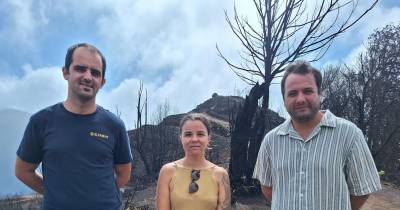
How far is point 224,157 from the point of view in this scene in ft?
53.8

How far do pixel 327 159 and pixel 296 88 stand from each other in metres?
0.49

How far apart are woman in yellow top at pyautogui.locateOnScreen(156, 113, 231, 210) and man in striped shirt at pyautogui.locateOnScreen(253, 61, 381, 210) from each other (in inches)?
19.7

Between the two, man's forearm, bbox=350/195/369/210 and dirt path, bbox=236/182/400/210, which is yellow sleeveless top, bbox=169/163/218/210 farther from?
dirt path, bbox=236/182/400/210

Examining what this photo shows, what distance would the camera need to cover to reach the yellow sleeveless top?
3111mm

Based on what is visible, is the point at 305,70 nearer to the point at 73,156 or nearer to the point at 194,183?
the point at 194,183

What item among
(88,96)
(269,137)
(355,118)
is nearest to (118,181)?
(88,96)

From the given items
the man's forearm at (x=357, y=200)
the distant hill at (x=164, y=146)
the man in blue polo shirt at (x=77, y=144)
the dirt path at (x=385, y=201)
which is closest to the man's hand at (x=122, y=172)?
the man in blue polo shirt at (x=77, y=144)

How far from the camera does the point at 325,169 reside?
264cm

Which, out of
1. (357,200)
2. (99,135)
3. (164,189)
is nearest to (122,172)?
(164,189)

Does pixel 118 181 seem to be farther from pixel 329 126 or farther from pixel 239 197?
pixel 239 197

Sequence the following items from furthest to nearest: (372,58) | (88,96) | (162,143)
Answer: (372,58) < (162,143) < (88,96)

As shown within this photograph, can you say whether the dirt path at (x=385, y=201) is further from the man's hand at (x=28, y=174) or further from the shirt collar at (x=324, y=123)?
the man's hand at (x=28, y=174)

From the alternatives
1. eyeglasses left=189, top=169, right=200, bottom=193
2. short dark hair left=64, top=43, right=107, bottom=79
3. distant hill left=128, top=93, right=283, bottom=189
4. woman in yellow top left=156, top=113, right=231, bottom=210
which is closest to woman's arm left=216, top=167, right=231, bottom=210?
woman in yellow top left=156, top=113, right=231, bottom=210

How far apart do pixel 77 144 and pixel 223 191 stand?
3.73ft
